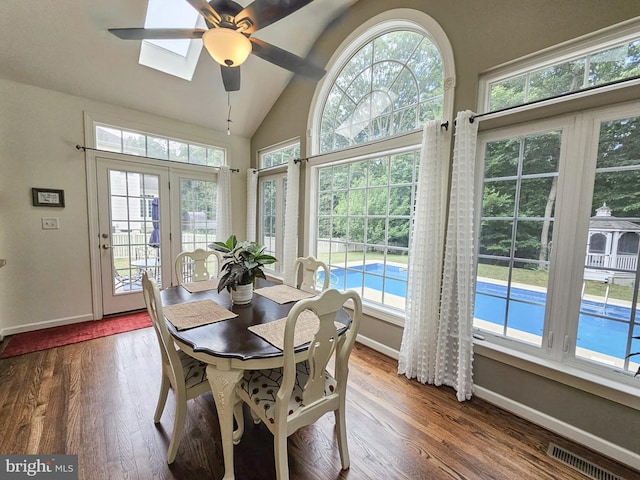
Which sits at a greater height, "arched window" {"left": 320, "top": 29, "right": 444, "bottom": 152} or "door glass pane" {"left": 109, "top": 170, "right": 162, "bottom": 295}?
"arched window" {"left": 320, "top": 29, "right": 444, "bottom": 152}

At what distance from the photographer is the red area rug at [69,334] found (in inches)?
100

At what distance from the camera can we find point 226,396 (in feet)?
3.82

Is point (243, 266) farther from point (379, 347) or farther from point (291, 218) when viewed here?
point (291, 218)

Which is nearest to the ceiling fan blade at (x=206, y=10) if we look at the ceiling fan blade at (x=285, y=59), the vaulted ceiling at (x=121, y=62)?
the ceiling fan blade at (x=285, y=59)

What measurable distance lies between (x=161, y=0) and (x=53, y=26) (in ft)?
3.22

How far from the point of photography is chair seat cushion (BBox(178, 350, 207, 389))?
4.71 ft

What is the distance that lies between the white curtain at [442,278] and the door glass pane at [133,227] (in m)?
3.40

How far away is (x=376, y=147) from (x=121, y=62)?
2890 millimetres

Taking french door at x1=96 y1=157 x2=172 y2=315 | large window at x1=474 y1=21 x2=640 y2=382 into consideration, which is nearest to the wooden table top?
large window at x1=474 y1=21 x2=640 y2=382

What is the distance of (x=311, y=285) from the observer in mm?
2254

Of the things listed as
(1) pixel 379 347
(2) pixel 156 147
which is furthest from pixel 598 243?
(2) pixel 156 147

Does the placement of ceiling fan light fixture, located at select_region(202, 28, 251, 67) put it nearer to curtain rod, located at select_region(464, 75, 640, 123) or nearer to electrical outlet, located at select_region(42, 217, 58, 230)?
curtain rod, located at select_region(464, 75, 640, 123)

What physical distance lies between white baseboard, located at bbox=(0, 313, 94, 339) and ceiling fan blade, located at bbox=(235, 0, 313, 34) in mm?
3639

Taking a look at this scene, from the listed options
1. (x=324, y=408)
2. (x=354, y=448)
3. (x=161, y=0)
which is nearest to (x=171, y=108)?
(x=161, y=0)
